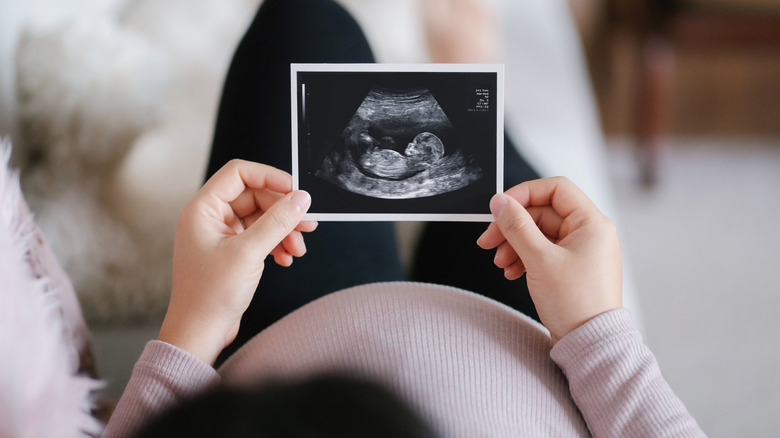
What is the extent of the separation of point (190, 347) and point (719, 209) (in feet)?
5.96

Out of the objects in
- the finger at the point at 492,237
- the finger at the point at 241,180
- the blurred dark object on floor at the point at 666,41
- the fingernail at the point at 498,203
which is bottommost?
the finger at the point at 492,237

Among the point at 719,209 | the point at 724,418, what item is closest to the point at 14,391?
the point at 724,418

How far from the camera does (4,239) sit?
1.89 ft

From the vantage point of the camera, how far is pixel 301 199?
2.03 ft

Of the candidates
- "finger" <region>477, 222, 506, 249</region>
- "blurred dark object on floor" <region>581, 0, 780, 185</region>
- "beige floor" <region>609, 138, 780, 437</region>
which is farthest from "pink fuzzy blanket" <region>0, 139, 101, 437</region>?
"blurred dark object on floor" <region>581, 0, 780, 185</region>

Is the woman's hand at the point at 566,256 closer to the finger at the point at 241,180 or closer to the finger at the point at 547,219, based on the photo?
the finger at the point at 547,219

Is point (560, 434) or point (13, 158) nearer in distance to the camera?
point (560, 434)

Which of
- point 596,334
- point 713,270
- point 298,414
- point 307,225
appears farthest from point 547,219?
point 713,270

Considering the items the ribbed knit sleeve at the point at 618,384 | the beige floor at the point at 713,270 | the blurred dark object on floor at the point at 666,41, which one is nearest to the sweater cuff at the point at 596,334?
the ribbed knit sleeve at the point at 618,384

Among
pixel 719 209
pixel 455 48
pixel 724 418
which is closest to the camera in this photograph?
pixel 455 48

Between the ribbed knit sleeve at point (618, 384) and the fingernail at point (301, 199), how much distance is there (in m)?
0.27

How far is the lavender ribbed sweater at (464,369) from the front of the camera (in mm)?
515

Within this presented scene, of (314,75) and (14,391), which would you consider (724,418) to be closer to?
(314,75)

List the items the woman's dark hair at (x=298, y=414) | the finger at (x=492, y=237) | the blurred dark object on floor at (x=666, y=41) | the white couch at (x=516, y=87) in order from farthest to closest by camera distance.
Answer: the blurred dark object on floor at (x=666, y=41) → the white couch at (x=516, y=87) → the finger at (x=492, y=237) → the woman's dark hair at (x=298, y=414)
